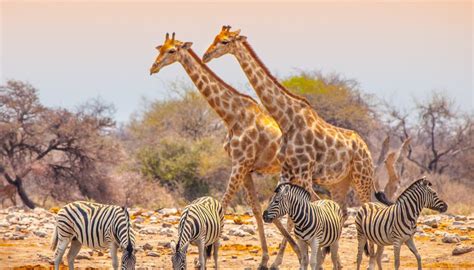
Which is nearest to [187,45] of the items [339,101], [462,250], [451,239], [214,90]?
[214,90]

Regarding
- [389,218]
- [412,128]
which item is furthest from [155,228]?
[412,128]

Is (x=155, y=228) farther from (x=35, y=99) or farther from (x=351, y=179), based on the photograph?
(x=35, y=99)

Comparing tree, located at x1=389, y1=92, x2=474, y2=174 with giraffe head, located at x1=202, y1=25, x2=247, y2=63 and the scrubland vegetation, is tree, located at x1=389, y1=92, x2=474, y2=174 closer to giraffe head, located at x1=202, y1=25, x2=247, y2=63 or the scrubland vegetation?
the scrubland vegetation

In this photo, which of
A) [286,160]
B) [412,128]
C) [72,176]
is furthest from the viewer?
[412,128]

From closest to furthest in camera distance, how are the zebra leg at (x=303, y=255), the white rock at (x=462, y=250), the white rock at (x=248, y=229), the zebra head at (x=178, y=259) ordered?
the zebra head at (x=178, y=259) → the zebra leg at (x=303, y=255) → the white rock at (x=462, y=250) → the white rock at (x=248, y=229)

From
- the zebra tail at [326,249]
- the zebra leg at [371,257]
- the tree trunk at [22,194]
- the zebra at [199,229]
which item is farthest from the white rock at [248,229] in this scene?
the tree trunk at [22,194]

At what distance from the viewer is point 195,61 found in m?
15.4

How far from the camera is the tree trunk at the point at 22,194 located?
26888 millimetres

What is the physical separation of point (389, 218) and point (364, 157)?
214 cm

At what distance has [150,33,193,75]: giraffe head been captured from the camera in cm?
1484

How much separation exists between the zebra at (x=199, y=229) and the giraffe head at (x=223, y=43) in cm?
249

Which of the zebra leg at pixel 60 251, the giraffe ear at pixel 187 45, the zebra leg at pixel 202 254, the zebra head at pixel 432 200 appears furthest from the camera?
the giraffe ear at pixel 187 45

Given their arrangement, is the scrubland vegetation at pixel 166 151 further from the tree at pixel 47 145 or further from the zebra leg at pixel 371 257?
the zebra leg at pixel 371 257

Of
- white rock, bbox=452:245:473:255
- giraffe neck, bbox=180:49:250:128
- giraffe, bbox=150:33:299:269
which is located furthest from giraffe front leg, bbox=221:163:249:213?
white rock, bbox=452:245:473:255
